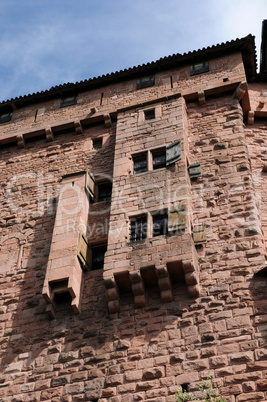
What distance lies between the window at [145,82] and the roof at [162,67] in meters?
0.19

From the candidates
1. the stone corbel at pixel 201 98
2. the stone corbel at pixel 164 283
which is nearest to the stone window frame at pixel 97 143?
the stone corbel at pixel 201 98

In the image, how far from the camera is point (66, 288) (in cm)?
1280

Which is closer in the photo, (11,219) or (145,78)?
(11,219)

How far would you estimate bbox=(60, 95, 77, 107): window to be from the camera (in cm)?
1895

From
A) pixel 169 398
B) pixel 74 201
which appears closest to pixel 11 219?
pixel 74 201

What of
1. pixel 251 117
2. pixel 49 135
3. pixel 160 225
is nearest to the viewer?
pixel 160 225

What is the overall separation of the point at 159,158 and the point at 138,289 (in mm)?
3982

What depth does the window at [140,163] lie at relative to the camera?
14961 mm

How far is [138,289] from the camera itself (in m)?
12.3

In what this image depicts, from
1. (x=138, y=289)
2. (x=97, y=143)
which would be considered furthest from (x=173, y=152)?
(x=138, y=289)

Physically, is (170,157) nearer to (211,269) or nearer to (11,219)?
(211,269)

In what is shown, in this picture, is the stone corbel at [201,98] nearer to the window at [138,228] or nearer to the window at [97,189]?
the window at [97,189]

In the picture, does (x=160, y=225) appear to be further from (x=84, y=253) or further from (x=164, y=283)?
(x=84, y=253)

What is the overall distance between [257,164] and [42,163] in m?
6.07
